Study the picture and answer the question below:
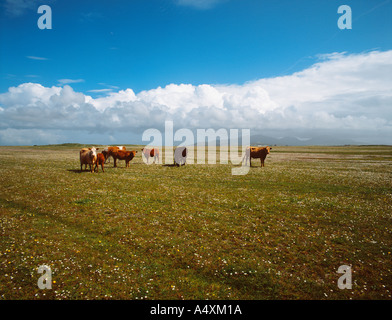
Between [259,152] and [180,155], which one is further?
[180,155]

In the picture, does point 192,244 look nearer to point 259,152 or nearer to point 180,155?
point 180,155

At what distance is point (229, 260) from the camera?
8.35 m

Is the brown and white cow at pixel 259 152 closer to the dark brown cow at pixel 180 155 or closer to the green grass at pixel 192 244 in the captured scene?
the dark brown cow at pixel 180 155

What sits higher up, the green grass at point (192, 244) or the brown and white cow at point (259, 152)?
the brown and white cow at point (259, 152)

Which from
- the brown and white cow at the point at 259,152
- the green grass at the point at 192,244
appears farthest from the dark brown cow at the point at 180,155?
the green grass at the point at 192,244

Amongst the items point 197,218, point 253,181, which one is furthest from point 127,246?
point 253,181

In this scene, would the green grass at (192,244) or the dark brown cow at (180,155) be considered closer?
the green grass at (192,244)

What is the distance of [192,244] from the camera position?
945cm

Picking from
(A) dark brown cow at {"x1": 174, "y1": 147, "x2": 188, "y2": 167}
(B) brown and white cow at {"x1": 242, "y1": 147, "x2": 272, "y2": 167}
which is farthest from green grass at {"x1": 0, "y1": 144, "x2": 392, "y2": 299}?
(A) dark brown cow at {"x1": 174, "y1": 147, "x2": 188, "y2": 167}

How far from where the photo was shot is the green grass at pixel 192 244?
22.3ft

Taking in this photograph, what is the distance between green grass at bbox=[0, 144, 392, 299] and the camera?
22.3ft

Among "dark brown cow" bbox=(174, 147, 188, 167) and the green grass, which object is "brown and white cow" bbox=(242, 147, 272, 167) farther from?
the green grass

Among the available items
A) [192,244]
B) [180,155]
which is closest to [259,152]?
[180,155]
